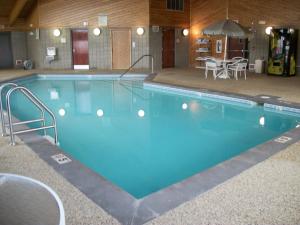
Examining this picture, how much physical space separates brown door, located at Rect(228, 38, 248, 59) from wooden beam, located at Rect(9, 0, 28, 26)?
8.86 metres

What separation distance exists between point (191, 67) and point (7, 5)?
878 cm

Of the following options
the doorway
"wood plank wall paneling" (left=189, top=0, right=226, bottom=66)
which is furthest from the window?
the doorway

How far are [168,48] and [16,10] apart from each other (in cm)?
691

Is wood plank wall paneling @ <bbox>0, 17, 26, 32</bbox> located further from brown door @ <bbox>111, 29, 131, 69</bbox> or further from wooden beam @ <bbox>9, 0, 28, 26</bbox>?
brown door @ <bbox>111, 29, 131, 69</bbox>

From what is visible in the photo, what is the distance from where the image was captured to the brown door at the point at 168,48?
1495cm

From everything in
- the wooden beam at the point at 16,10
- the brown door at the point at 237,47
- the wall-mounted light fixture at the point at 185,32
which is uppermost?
the wooden beam at the point at 16,10

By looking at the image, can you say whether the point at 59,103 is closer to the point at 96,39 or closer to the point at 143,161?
the point at 143,161

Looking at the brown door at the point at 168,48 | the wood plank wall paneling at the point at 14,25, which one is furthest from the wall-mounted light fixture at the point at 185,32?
the wood plank wall paneling at the point at 14,25

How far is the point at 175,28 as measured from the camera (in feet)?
49.3

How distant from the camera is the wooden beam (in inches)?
523

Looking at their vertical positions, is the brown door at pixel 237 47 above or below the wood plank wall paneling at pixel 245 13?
below

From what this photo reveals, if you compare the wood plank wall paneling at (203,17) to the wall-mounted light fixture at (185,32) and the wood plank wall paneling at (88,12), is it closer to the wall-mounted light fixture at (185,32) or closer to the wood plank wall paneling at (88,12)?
the wall-mounted light fixture at (185,32)

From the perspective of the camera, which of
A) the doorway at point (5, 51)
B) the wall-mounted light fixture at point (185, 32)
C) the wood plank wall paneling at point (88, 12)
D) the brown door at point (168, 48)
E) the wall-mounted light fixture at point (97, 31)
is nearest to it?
the wood plank wall paneling at point (88, 12)

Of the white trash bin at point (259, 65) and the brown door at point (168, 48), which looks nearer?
the white trash bin at point (259, 65)
